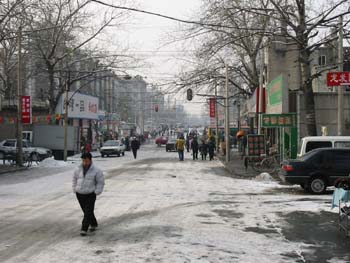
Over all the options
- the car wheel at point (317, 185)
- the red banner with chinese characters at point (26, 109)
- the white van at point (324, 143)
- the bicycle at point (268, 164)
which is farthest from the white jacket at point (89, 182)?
the red banner with chinese characters at point (26, 109)

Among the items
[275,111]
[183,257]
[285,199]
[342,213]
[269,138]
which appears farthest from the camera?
[269,138]

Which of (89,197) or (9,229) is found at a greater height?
(89,197)

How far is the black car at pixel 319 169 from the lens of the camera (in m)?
17.4

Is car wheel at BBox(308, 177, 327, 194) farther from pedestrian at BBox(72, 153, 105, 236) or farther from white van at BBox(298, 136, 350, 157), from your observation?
pedestrian at BBox(72, 153, 105, 236)

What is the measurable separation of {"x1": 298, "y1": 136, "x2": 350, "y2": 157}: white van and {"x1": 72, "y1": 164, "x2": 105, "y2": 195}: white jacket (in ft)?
37.3

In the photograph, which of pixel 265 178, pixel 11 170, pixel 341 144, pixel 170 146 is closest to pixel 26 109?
pixel 11 170

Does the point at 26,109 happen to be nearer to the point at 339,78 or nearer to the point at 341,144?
the point at 339,78

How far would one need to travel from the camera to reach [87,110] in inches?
2243

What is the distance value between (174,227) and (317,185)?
27.1ft

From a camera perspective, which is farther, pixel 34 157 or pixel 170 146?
pixel 170 146

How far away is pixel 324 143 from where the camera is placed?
1956cm

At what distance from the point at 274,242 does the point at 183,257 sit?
6.72 feet

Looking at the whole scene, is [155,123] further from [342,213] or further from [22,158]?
[342,213]

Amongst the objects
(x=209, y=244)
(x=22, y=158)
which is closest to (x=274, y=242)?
(x=209, y=244)
